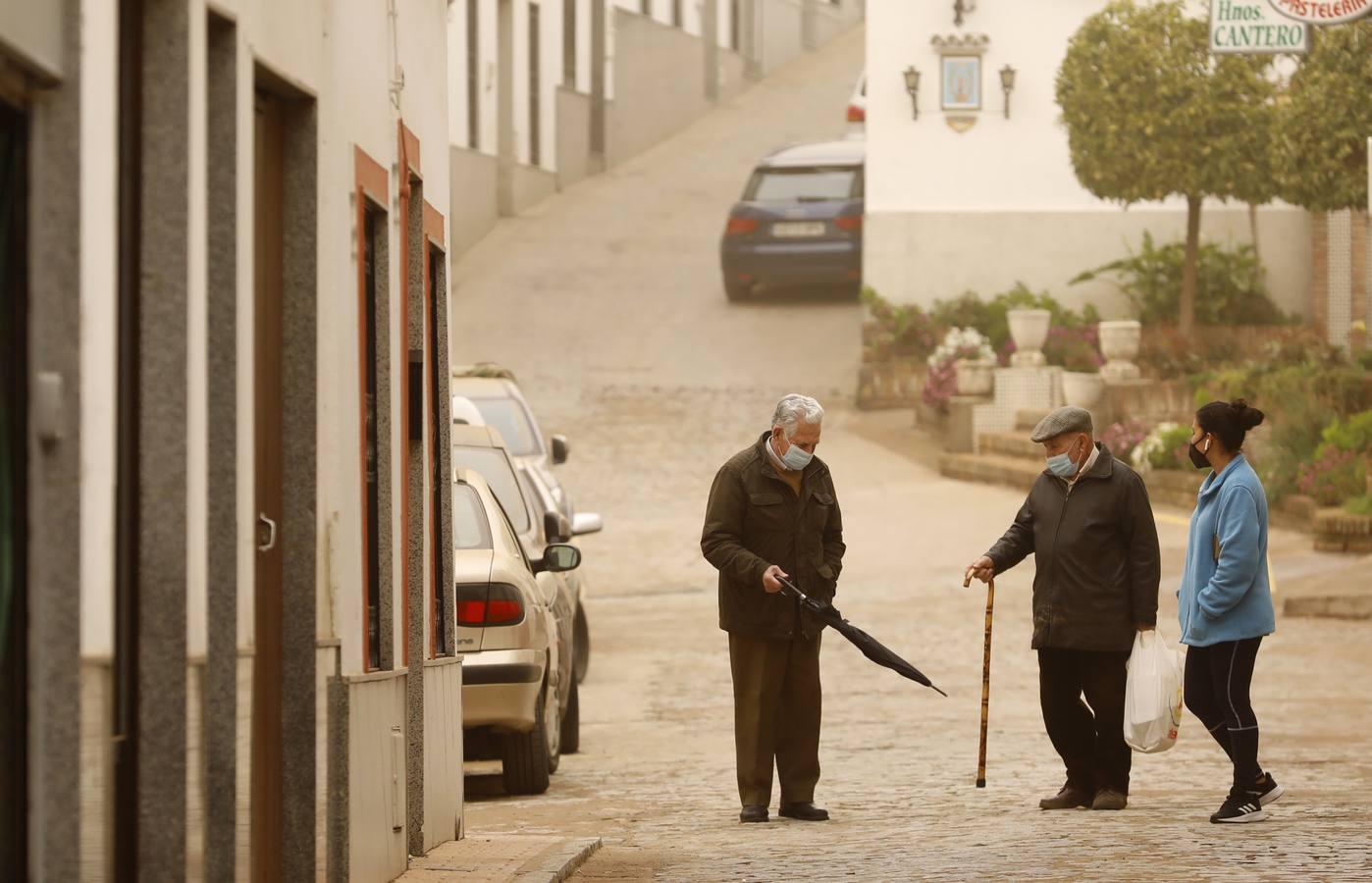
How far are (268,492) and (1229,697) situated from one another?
4195 millimetres

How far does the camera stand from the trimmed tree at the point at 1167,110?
2836cm

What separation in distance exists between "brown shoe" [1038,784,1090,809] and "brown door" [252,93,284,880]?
13.2 ft

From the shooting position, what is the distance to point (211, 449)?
5605mm

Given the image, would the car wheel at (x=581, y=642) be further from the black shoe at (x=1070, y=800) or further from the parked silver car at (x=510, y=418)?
the black shoe at (x=1070, y=800)

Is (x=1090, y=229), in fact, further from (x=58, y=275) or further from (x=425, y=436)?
(x=58, y=275)

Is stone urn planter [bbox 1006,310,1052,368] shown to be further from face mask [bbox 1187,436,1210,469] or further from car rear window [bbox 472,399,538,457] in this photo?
face mask [bbox 1187,436,1210,469]

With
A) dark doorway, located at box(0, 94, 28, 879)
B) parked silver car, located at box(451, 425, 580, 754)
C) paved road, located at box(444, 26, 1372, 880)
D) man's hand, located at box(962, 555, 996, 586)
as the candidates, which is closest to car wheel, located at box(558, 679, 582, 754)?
parked silver car, located at box(451, 425, 580, 754)

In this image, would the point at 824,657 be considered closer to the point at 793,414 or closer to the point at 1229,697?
the point at 793,414

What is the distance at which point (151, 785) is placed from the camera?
5.11 meters

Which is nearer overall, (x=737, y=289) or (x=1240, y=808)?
(x=1240, y=808)

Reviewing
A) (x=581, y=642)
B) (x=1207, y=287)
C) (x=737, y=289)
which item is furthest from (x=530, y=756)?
(x=737, y=289)

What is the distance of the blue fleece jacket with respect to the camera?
29.6 feet

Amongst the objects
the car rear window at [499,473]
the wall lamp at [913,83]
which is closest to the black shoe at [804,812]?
the car rear window at [499,473]

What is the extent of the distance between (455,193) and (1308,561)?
20.4 metres
